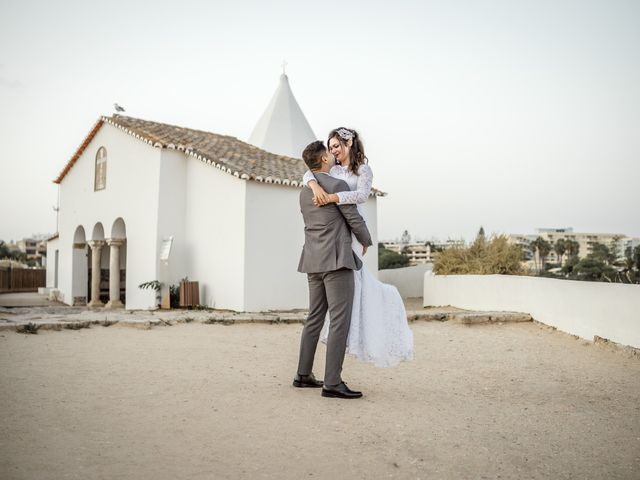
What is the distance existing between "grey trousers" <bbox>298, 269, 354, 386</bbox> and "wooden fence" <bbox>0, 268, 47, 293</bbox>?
32552mm

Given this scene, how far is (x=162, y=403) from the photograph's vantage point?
3580mm

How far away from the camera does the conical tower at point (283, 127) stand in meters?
22.1

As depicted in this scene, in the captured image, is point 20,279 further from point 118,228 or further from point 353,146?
point 353,146

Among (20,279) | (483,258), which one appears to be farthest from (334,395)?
(20,279)

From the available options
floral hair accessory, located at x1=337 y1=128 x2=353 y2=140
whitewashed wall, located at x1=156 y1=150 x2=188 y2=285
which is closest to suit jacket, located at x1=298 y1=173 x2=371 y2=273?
floral hair accessory, located at x1=337 y1=128 x2=353 y2=140

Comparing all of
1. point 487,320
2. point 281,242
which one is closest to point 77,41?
point 281,242

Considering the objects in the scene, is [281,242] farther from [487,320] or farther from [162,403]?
[162,403]

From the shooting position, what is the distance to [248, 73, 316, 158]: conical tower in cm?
2206

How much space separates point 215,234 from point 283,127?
418 inches

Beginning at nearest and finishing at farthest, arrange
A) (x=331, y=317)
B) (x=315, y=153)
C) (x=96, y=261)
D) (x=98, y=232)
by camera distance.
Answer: (x=331, y=317), (x=315, y=153), (x=96, y=261), (x=98, y=232)

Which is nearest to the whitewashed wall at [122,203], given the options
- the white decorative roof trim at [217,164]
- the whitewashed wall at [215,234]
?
the white decorative roof trim at [217,164]

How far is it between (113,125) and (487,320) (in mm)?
12829

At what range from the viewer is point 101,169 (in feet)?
55.8

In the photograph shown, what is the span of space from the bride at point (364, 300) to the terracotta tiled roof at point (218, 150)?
8.14 m
